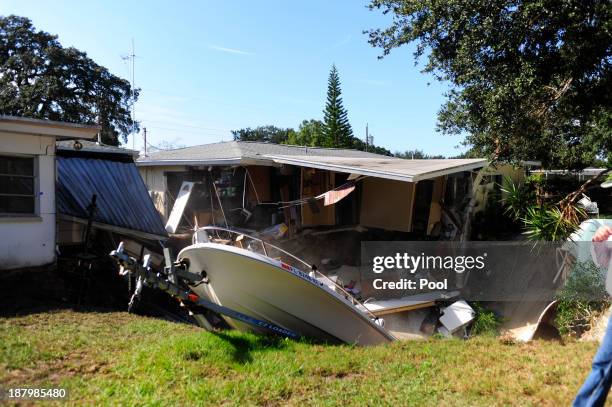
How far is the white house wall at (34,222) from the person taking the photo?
706 centimetres

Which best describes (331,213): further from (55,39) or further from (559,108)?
(55,39)

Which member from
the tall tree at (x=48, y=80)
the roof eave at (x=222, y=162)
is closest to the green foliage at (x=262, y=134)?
the tall tree at (x=48, y=80)

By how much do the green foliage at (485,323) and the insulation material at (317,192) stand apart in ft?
12.9

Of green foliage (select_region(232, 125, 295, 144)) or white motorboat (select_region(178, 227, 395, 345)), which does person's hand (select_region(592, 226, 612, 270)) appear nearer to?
white motorboat (select_region(178, 227, 395, 345))

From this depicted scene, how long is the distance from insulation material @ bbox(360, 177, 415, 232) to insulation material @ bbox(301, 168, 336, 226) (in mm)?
830

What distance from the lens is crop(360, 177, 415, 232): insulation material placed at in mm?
10312

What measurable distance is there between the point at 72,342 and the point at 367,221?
24.4 ft

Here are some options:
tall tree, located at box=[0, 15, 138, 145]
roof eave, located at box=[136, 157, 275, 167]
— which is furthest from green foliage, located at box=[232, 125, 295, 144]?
roof eave, located at box=[136, 157, 275, 167]

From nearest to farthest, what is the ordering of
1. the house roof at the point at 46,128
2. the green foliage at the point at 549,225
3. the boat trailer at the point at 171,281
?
1. the boat trailer at the point at 171,281
2. the house roof at the point at 46,128
3. the green foliage at the point at 549,225

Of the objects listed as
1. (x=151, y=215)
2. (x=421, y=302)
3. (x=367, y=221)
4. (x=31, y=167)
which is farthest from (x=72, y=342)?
(x=367, y=221)

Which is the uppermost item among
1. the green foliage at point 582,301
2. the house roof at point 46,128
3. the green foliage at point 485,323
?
the house roof at point 46,128

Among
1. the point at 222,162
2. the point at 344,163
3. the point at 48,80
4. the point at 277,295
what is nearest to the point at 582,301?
the point at 344,163

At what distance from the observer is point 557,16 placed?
704 cm

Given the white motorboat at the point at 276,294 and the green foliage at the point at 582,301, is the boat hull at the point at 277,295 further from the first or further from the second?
the green foliage at the point at 582,301
